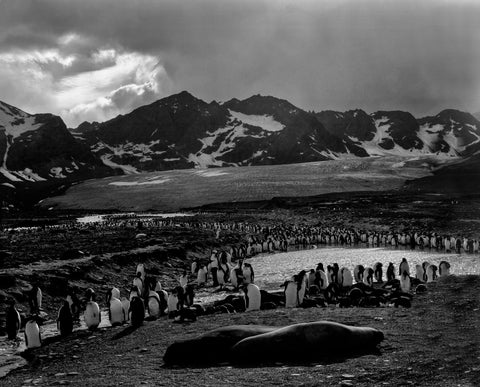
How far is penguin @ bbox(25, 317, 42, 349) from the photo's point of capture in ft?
36.6

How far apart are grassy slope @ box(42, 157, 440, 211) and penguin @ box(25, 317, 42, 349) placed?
77.6 meters

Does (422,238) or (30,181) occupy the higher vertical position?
(30,181)

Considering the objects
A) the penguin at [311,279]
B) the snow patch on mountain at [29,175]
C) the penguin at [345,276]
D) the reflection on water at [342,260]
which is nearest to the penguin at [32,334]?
the reflection on water at [342,260]

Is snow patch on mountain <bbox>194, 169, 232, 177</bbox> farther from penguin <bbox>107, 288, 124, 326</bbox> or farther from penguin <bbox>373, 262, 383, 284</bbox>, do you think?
penguin <bbox>107, 288, 124, 326</bbox>

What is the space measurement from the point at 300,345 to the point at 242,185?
8837 centimetres

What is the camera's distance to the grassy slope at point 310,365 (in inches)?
294

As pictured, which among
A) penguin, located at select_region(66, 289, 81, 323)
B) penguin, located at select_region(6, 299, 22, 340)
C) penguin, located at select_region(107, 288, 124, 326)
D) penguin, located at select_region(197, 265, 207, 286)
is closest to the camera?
penguin, located at select_region(6, 299, 22, 340)

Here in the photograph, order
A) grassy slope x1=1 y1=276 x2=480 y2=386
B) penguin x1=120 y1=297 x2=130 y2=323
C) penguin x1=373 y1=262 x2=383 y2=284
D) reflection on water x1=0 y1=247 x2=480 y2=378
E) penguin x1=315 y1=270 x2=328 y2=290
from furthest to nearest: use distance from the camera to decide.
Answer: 1. penguin x1=373 y1=262 x2=383 y2=284
2. penguin x1=315 y1=270 x2=328 y2=290
3. reflection on water x1=0 y1=247 x2=480 y2=378
4. penguin x1=120 y1=297 x2=130 y2=323
5. grassy slope x1=1 y1=276 x2=480 y2=386

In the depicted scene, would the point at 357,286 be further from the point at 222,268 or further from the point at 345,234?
the point at 345,234

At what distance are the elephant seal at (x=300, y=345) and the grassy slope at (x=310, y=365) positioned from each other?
37cm

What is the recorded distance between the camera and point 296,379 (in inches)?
295

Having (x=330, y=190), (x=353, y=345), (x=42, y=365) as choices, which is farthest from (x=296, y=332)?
(x=330, y=190)

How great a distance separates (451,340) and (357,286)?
6755mm

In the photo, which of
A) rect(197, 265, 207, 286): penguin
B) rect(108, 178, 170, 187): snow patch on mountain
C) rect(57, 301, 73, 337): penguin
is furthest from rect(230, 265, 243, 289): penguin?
rect(108, 178, 170, 187): snow patch on mountain
